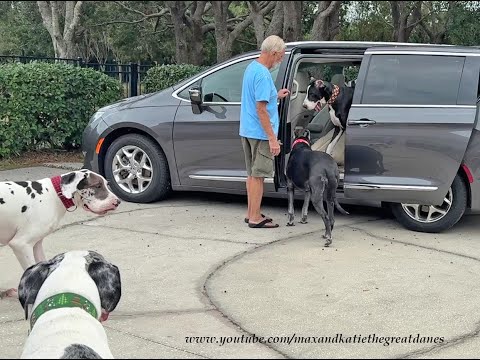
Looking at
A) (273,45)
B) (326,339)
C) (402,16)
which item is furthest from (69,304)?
(402,16)

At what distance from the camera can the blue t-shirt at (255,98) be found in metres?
6.28

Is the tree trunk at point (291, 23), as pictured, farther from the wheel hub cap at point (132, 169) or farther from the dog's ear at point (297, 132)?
the dog's ear at point (297, 132)

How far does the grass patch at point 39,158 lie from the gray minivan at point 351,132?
2.47 m

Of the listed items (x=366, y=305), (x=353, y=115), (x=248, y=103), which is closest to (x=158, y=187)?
(x=248, y=103)

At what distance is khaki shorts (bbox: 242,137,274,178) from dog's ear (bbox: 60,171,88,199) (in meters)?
2.37

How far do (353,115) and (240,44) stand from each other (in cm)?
3381

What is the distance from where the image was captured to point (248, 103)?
649cm

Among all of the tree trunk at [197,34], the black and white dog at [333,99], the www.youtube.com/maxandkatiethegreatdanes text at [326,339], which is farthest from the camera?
the tree trunk at [197,34]

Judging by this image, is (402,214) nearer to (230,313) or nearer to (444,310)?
(444,310)

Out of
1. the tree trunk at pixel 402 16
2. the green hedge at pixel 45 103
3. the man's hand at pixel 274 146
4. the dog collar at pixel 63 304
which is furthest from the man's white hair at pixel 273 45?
the tree trunk at pixel 402 16

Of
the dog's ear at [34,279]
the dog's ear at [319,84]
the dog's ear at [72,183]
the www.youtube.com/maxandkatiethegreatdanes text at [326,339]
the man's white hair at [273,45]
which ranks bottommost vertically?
the www.youtube.com/maxandkatiethegreatdanes text at [326,339]

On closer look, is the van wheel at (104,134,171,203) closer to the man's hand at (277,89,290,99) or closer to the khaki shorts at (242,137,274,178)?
the khaki shorts at (242,137,274,178)

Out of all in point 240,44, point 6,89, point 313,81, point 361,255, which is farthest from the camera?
point 240,44

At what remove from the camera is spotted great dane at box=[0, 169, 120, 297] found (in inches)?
176
